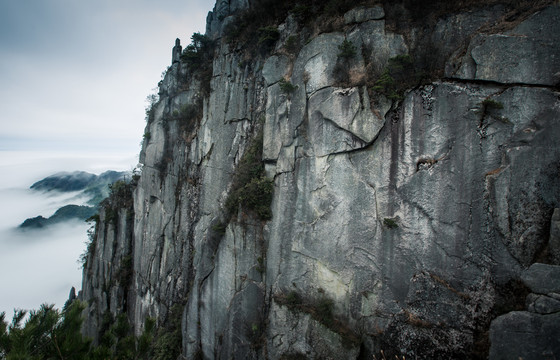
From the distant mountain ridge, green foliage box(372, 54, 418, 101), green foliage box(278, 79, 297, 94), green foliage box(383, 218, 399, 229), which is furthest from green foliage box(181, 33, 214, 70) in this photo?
the distant mountain ridge

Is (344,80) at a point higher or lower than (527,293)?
higher

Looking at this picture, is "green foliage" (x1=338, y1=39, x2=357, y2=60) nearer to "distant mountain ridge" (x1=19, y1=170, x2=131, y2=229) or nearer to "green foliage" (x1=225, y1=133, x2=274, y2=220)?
"green foliage" (x1=225, y1=133, x2=274, y2=220)

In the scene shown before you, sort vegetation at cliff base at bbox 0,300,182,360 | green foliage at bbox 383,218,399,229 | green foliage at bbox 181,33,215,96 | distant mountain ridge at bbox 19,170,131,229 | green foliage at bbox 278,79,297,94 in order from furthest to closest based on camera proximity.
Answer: distant mountain ridge at bbox 19,170,131,229 → green foliage at bbox 181,33,215,96 → green foliage at bbox 278,79,297,94 → green foliage at bbox 383,218,399,229 → vegetation at cliff base at bbox 0,300,182,360

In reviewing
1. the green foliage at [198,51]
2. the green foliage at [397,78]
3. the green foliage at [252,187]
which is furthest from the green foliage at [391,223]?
the green foliage at [198,51]

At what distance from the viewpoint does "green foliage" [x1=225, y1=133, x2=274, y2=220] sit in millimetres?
12992

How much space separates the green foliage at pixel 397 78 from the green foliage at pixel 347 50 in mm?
1673

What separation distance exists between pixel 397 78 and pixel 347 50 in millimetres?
2444

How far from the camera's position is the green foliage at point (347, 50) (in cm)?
1109

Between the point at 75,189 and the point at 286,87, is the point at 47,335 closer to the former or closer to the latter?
the point at 286,87

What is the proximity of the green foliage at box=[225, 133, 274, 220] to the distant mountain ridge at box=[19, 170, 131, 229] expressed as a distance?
87.4 m

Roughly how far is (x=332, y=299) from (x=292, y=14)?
45.9 ft

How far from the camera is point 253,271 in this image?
1310 cm

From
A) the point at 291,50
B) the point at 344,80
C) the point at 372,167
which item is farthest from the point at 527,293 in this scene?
the point at 291,50

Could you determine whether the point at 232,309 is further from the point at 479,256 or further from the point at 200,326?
the point at 479,256
